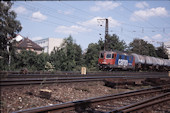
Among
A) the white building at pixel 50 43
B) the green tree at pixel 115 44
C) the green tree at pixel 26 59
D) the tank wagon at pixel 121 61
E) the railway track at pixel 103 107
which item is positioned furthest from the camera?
the white building at pixel 50 43

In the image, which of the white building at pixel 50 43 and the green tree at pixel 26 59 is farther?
the white building at pixel 50 43

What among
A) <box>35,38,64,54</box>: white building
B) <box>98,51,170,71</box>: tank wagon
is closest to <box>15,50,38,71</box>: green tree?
<box>98,51,170,71</box>: tank wagon

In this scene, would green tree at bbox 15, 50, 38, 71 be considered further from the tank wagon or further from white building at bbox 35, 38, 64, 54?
white building at bbox 35, 38, 64, 54

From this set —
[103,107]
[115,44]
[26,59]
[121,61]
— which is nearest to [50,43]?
[115,44]

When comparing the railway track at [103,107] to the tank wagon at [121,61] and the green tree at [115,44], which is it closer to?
the tank wagon at [121,61]

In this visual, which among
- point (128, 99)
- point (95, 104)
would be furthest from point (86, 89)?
point (95, 104)

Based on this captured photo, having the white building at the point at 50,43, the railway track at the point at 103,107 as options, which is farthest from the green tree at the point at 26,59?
the white building at the point at 50,43

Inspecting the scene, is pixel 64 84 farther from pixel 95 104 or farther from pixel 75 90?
pixel 95 104

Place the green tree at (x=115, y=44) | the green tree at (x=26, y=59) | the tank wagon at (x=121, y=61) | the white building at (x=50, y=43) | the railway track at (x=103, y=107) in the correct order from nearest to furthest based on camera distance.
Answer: the railway track at (x=103, y=107) < the tank wagon at (x=121, y=61) < the green tree at (x=26, y=59) < the green tree at (x=115, y=44) < the white building at (x=50, y=43)

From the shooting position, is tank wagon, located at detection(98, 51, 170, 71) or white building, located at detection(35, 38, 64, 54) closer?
tank wagon, located at detection(98, 51, 170, 71)

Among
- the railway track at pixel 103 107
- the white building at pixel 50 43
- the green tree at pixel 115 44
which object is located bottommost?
the railway track at pixel 103 107

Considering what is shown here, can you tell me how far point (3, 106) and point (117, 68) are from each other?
24575 mm

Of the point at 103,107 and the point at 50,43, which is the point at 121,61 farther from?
the point at 50,43

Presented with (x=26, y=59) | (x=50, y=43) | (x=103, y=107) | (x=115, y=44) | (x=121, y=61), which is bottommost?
(x=103, y=107)
